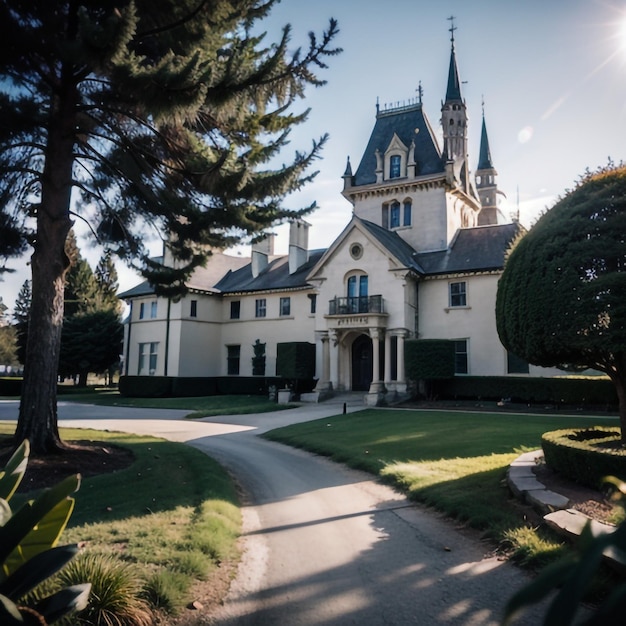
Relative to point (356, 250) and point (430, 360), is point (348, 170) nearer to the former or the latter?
point (356, 250)

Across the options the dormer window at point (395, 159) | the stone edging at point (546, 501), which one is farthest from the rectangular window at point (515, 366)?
the stone edging at point (546, 501)

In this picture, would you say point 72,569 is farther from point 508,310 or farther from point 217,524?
point 508,310

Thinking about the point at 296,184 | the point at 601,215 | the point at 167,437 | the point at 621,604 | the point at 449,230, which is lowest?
the point at 167,437

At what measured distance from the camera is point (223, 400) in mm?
31078

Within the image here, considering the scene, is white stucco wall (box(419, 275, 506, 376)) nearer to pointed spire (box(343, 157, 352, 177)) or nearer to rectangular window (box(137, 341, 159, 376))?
pointed spire (box(343, 157, 352, 177))

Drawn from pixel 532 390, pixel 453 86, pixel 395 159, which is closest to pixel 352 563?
pixel 532 390

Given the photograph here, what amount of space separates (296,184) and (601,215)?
6245 mm

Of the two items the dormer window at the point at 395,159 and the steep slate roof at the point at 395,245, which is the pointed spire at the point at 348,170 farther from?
the steep slate roof at the point at 395,245

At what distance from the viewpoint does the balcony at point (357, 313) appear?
29.4 meters

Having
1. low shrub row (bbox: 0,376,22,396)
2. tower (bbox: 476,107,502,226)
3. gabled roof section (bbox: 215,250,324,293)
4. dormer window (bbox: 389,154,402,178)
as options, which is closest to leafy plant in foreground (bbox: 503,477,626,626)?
gabled roof section (bbox: 215,250,324,293)

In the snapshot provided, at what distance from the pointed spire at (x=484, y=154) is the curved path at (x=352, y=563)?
60.2 metres

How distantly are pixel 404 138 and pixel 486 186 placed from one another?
26972 millimetres

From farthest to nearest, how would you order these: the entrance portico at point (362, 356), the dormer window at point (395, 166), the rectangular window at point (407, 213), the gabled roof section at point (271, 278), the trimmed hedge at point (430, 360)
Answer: the gabled roof section at point (271, 278) < the dormer window at point (395, 166) < the rectangular window at point (407, 213) < the entrance portico at point (362, 356) < the trimmed hedge at point (430, 360)

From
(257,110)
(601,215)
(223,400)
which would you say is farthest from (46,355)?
(223,400)
